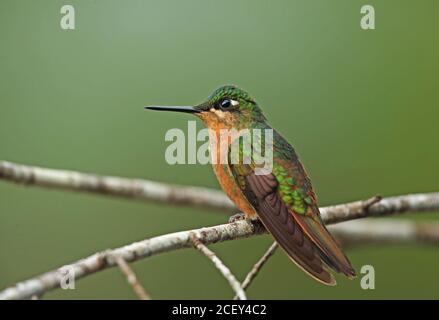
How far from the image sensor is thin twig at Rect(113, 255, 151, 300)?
185 cm

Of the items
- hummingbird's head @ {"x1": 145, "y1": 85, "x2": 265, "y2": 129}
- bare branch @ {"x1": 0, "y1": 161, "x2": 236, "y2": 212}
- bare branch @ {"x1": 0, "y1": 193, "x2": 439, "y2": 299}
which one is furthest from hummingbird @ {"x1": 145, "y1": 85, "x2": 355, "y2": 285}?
bare branch @ {"x1": 0, "y1": 161, "x2": 236, "y2": 212}

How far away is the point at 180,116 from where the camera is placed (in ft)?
11.5

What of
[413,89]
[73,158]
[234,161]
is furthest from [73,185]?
[413,89]

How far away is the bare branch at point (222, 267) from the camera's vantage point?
6.52 feet

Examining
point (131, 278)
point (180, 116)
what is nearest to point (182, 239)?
point (131, 278)

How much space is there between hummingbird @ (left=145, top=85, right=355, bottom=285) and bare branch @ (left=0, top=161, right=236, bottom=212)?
0.49 meters

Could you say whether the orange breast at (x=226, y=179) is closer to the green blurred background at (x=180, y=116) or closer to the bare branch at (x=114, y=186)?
the green blurred background at (x=180, y=116)

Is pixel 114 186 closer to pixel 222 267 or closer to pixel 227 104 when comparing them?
pixel 227 104

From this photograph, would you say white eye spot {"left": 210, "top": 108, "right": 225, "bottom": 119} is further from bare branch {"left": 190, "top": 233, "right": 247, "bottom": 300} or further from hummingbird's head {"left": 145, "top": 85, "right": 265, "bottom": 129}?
bare branch {"left": 190, "top": 233, "right": 247, "bottom": 300}

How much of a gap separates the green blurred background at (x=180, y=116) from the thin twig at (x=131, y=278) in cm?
161

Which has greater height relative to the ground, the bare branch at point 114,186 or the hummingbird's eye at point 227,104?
the hummingbird's eye at point 227,104

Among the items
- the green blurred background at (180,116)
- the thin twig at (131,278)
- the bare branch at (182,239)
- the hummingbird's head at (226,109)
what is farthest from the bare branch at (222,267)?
the green blurred background at (180,116)

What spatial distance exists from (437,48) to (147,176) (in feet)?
7.41
